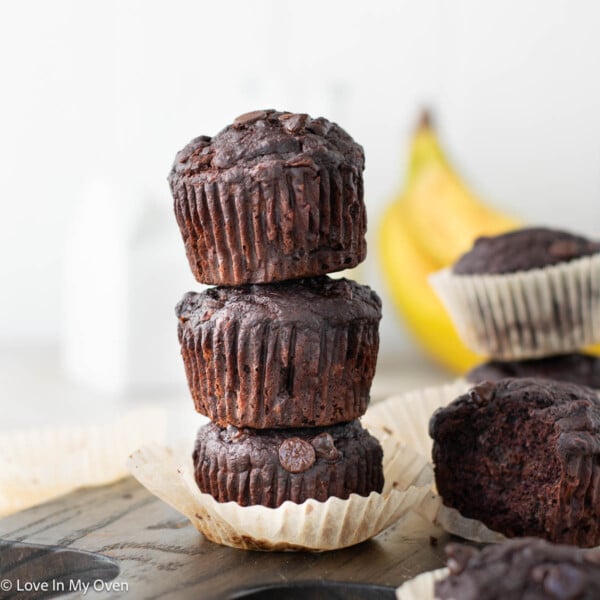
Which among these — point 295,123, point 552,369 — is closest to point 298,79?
point 552,369

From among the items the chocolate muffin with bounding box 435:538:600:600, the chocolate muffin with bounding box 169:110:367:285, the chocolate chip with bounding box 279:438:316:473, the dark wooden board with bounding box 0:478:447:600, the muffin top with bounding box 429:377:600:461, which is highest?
the chocolate muffin with bounding box 169:110:367:285

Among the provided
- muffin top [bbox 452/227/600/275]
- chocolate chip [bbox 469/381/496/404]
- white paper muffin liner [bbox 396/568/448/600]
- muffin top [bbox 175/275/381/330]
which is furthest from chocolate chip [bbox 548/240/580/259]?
white paper muffin liner [bbox 396/568/448/600]

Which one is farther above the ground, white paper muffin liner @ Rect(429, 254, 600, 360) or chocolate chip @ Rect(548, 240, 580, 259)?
chocolate chip @ Rect(548, 240, 580, 259)

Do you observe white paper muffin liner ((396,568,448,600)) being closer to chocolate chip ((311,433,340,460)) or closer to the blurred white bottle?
chocolate chip ((311,433,340,460))

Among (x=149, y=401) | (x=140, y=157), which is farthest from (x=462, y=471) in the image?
(x=140, y=157)

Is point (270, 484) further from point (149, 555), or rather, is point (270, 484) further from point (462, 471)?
point (462, 471)

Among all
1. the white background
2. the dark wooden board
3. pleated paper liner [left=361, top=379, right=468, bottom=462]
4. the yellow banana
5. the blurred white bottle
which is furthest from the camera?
the white background

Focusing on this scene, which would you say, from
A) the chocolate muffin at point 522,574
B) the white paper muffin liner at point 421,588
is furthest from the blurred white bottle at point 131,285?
the chocolate muffin at point 522,574

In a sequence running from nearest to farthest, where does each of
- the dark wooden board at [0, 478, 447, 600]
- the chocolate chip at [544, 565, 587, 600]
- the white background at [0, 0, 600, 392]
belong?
the chocolate chip at [544, 565, 587, 600]
the dark wooden board at [0, 478, 447, 600]
the white background at [0, 0, 600, 392]
